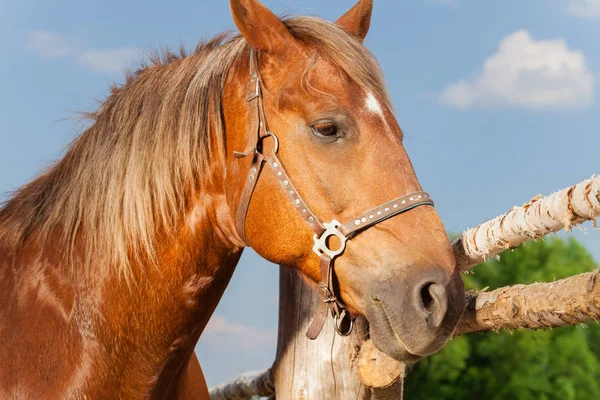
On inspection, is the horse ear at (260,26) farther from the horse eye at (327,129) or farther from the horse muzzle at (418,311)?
the horse muzzle at (418,311)

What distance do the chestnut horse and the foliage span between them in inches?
576

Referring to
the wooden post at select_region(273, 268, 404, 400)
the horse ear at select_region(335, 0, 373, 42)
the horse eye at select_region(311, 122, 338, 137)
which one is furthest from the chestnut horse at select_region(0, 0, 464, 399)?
the wooden post at select_region(273, 268, 404, 400)

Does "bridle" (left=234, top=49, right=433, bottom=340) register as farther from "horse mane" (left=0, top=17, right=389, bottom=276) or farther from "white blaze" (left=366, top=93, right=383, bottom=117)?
"white blaze" (left=366, top=93, right=383, bottom=117)

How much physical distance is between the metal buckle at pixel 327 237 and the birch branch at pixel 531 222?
85 cm

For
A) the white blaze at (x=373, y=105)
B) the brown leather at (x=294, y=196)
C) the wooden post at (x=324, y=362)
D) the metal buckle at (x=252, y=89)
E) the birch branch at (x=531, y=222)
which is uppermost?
the metal buckle at (x=252, y=89)

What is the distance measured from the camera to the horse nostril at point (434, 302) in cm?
232

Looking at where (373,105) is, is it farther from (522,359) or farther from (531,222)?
(522,359)

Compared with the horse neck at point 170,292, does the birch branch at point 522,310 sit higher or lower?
lower

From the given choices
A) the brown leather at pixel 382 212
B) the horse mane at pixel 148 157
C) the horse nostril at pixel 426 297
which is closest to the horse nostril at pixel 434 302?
the horse nostril at pixel 426 297

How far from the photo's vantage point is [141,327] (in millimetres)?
2811

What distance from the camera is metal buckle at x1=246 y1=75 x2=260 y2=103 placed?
8.99 feet

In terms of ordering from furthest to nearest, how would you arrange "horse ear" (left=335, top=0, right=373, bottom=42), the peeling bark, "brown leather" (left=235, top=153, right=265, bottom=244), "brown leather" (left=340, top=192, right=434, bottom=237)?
"horse ear" (left=335, top=0, right=373, bottom=42), "brown leather" (left=235, top=153, right=265, bottom=244), the peeling bark, "brown leather" (left=340, top=192, right=434, bottom=237)

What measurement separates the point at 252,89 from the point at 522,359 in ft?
54.3

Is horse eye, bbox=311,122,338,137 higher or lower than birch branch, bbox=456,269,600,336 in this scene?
higher
